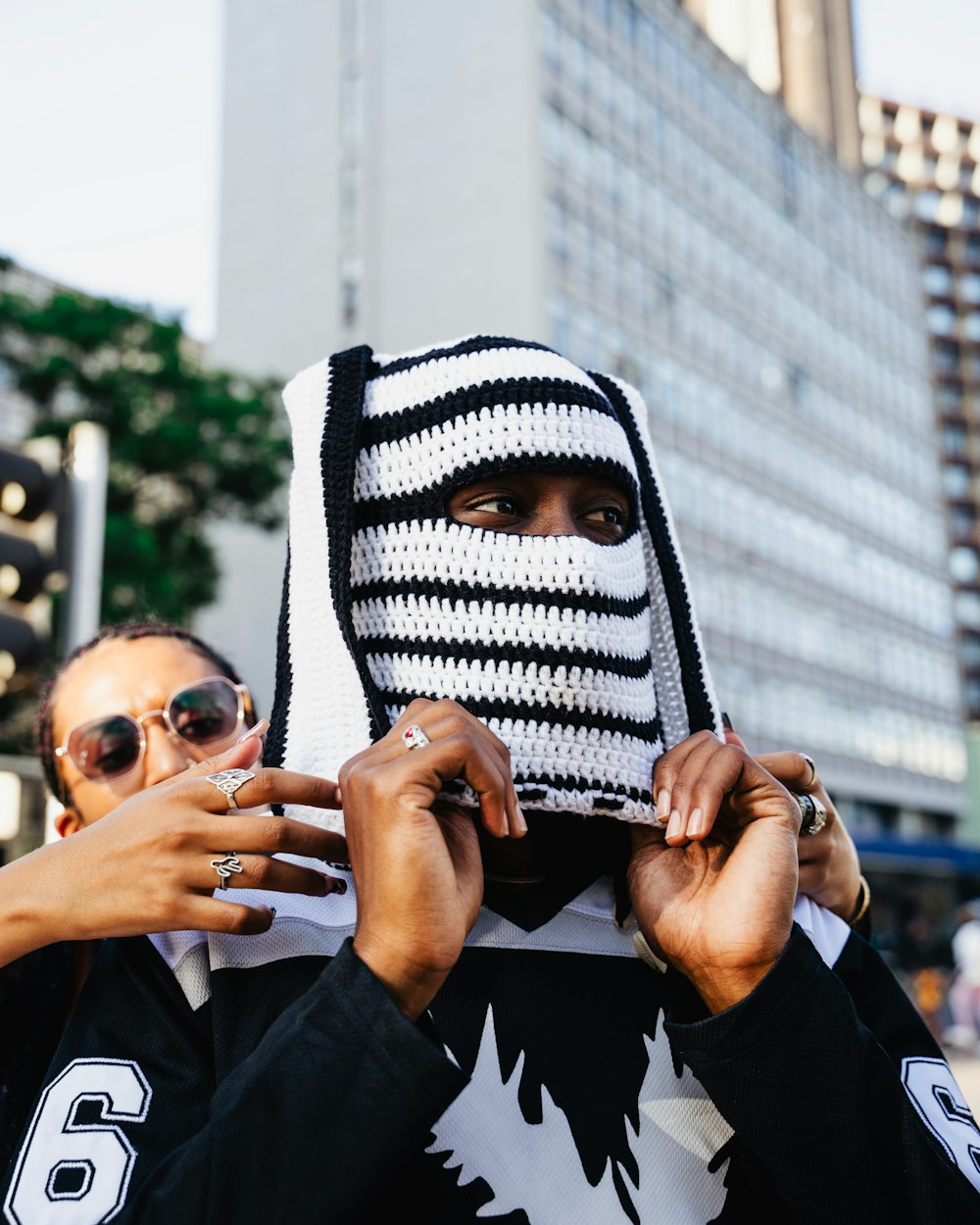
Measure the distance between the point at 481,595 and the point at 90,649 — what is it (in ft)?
5.31

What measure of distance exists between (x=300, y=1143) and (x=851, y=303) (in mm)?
50238

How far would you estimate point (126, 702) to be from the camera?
2869mm

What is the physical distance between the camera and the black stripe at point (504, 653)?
1.73 meters

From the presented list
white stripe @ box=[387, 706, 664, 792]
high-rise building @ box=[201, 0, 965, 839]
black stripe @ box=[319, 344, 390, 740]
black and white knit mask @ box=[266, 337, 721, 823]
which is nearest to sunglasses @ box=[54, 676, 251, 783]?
black and white knit mask @ box=[266, 337, 721, 823]

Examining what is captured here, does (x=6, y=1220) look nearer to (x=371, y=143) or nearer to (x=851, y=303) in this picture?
(x=371, y=143)

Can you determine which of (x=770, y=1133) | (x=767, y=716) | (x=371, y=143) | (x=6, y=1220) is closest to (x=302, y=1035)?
(x=6, y=1220)

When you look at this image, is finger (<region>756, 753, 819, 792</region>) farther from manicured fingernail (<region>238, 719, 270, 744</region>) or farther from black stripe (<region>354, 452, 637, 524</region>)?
manicured fingernail (<region>238, 719, 270, 744</region>)

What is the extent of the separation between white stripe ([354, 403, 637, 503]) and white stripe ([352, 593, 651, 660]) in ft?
0.62

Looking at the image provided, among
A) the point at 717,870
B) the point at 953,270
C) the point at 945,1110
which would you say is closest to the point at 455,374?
the point at 717,870

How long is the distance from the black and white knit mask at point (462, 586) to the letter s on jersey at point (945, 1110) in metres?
0.55

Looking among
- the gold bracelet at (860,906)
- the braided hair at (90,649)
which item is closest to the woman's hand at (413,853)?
the gold bracelet at (860,906)

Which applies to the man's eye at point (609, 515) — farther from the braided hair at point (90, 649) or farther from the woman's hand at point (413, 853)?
the braided hair at point (90, 649)

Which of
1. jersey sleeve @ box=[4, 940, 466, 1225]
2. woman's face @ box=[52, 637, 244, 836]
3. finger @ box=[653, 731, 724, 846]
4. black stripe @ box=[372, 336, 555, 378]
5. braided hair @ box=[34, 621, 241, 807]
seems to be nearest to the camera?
jersey sleeve @ box=[4, 940, 466, 1225]

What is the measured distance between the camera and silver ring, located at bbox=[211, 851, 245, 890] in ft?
5.12
